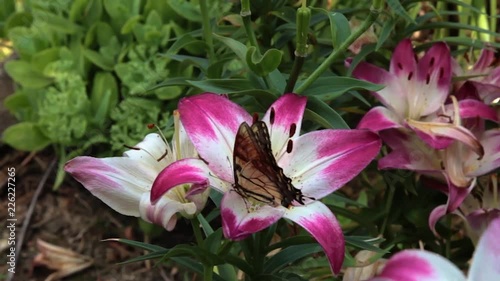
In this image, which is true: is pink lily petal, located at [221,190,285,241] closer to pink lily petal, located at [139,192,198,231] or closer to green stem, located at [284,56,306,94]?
pink lily petal, located at [139,192,198,231]

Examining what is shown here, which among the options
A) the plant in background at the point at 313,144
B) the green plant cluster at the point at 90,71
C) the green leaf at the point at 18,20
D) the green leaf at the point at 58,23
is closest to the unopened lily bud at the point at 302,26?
the plant in background at the point at 313,144

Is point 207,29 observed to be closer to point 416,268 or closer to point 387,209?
point 387,209

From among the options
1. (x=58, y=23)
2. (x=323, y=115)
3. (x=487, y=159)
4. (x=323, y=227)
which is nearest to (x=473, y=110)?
(x=487, y=159)

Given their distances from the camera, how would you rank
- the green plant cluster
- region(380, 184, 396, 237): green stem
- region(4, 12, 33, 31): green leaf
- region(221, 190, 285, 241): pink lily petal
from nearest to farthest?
region(221, 190, 285, 241): pink lily petal
region(380, 184, 396, 237): green stem
the green plant cluster
region(4, 12, 33, 31): green leaf

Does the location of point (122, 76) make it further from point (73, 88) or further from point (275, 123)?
point (275, 123)

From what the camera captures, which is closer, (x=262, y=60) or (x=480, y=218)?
(x=262, y=60)

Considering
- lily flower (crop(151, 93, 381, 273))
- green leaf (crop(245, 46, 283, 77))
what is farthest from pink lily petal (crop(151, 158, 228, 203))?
green leaf (crop(245, 46, 283, 77))
